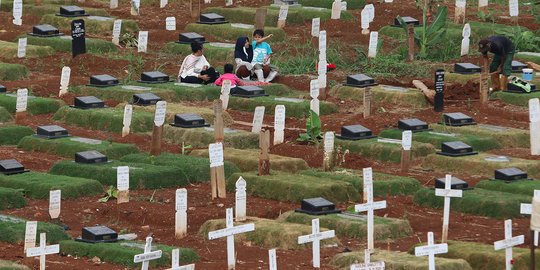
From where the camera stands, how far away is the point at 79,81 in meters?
33.4

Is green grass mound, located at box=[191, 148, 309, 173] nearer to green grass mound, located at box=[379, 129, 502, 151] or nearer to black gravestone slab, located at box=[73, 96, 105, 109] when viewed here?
green grass mound, located at box=[379, 129, 502, 151]

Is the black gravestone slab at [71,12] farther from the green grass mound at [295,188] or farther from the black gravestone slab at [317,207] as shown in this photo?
the black gravestone slab at [317,207]

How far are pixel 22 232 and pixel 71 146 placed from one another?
5615mm

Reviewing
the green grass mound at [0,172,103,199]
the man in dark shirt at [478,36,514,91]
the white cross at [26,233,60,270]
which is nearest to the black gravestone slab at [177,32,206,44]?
the man in dark shirt at [478,36,514,91]

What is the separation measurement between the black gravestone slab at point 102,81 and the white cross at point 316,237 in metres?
12.8

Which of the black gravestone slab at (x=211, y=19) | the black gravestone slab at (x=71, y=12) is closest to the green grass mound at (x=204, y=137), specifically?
the black gravestone slab at (x=211, y=19)

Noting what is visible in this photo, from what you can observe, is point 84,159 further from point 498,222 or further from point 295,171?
point 498,222

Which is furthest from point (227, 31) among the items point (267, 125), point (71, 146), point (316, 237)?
point (316, 237)

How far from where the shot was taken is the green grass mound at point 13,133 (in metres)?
28.0

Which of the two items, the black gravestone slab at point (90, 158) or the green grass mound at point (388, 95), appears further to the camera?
the green grass mound at point (388, 95)

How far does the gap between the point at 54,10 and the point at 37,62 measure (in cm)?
614

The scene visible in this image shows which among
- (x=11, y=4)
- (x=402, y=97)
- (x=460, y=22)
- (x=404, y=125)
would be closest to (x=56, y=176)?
(x=404, y=125)

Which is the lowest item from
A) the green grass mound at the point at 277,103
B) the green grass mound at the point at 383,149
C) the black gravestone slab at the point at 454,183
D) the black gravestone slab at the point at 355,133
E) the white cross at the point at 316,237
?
the green grass mound at the point at 277,103

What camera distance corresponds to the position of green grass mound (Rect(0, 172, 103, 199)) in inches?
949
